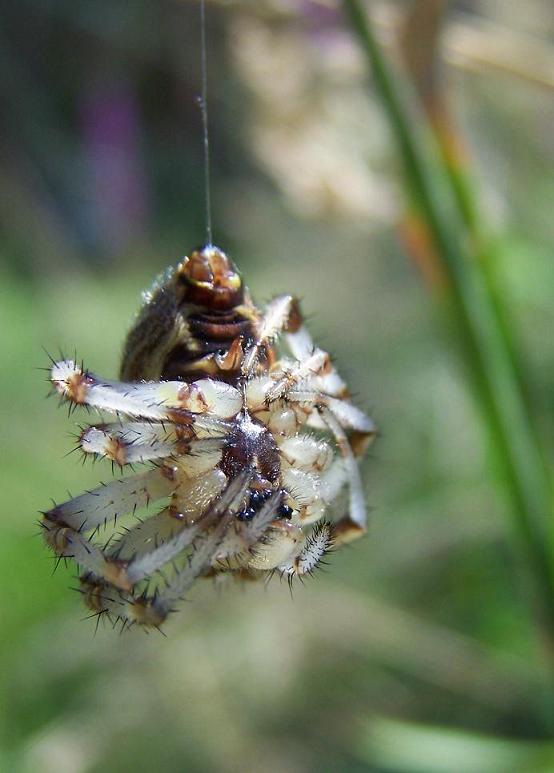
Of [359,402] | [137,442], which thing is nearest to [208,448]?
[137,442]

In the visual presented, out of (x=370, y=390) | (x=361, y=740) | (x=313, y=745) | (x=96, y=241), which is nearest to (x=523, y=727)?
(x=361, y=740)

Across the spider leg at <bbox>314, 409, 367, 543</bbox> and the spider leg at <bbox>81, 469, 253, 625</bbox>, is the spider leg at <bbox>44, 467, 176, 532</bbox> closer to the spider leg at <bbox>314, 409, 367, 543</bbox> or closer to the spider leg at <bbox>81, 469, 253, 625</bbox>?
the spider leg at <bbox>81, 469, 253, 625</bbox>

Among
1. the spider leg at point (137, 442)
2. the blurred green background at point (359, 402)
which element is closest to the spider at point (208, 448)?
the spider leg at point (137, 442)

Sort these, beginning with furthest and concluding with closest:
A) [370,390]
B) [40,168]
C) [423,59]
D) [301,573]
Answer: [40,168]
[370,390]
[423,59]
[301,573]

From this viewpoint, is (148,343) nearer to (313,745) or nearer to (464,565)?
(464,565)

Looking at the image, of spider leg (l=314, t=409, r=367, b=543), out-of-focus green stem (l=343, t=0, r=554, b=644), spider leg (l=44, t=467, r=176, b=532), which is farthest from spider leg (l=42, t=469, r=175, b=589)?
out-of-focus green stem (l=343, t=0, r=554, b=644)

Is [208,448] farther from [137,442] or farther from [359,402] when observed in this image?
[359,402]

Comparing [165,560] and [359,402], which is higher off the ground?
[359,402]
